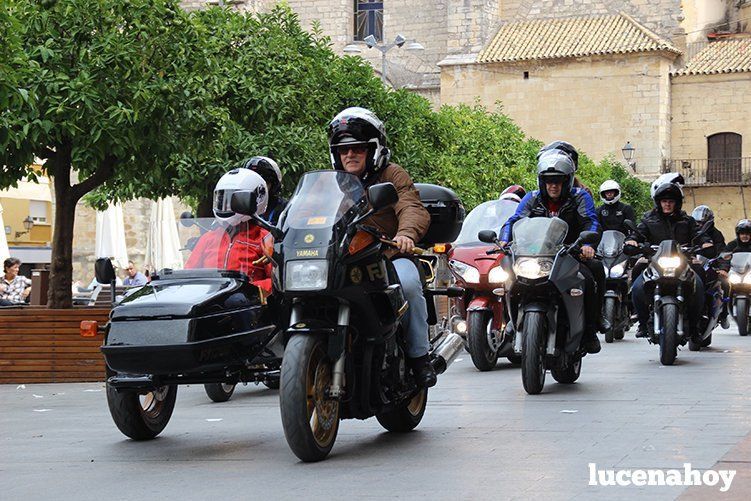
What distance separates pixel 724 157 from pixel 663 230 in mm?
46932

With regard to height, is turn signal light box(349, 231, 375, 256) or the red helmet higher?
the red helmet

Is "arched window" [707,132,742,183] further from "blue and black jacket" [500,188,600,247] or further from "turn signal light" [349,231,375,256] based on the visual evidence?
"turn signal light" [349,231,375,256]

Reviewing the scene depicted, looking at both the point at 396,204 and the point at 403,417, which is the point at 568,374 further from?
the point at 396,204

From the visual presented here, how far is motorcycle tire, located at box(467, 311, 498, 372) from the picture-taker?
13867 mm

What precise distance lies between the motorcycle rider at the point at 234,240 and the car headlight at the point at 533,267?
2080mm

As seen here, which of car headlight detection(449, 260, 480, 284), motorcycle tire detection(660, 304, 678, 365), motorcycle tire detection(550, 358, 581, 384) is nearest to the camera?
motorcycle tire detection(550, 358, 581, 384)

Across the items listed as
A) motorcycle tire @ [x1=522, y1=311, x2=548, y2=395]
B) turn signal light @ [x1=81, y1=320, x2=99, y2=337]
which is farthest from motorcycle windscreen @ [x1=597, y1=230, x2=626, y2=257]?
turn signal light @ [x1=81, y1=320, x2=99, y2=337]

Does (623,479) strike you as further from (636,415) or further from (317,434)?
(636,415)

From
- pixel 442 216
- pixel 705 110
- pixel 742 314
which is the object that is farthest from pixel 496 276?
pixel 705 110

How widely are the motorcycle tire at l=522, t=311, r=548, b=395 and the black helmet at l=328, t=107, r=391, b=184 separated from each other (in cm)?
262

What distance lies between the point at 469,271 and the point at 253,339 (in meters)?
6.30

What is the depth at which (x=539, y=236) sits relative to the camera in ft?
36.3

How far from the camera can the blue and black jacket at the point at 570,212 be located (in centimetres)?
1154

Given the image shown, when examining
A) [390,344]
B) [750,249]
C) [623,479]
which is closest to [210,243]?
[390,344]
